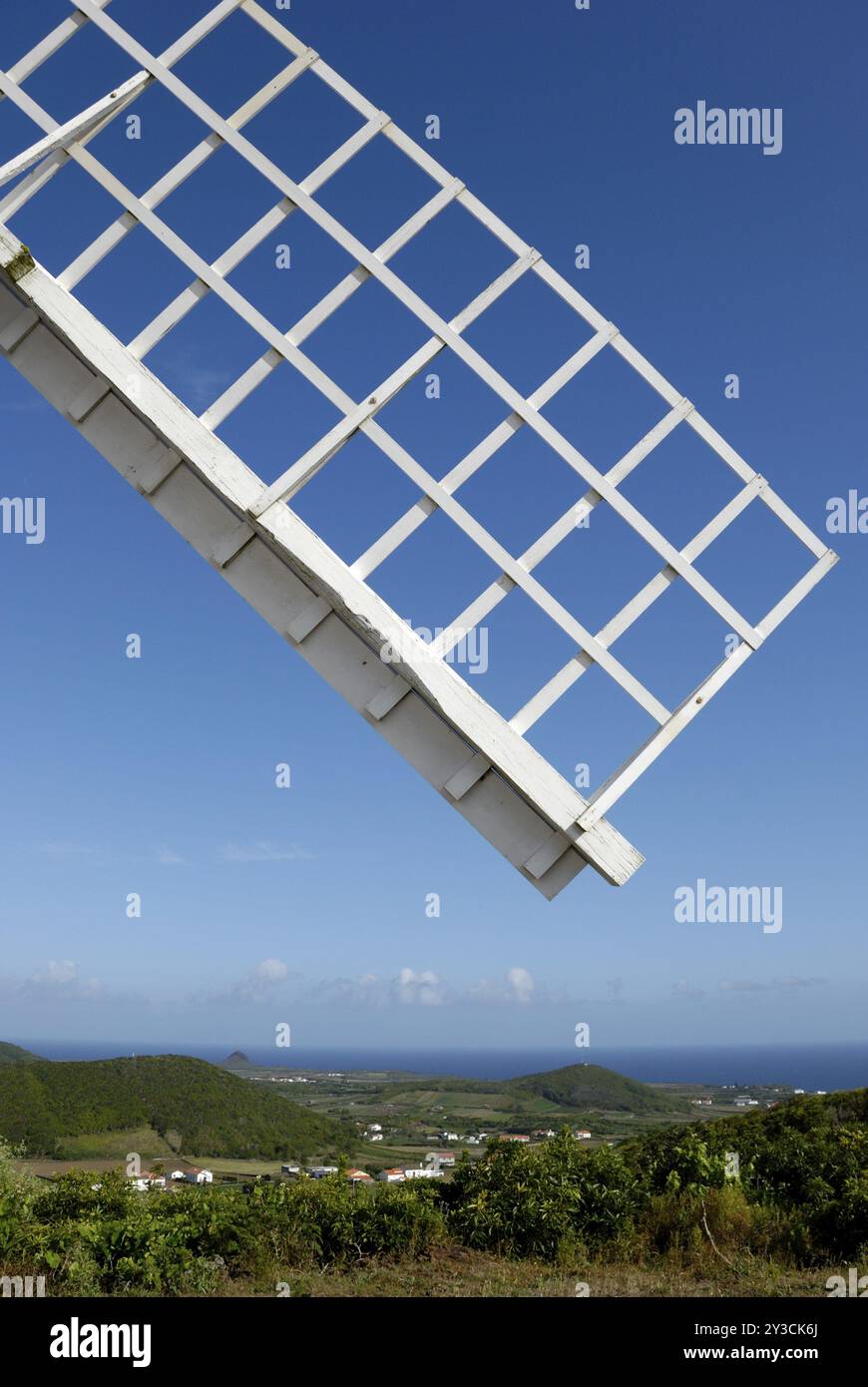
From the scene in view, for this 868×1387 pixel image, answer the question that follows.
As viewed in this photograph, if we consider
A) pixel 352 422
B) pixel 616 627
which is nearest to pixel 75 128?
pixel 352 422

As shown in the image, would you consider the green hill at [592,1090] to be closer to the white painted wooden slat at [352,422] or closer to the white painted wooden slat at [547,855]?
the white painted wooden slat at [547,855]

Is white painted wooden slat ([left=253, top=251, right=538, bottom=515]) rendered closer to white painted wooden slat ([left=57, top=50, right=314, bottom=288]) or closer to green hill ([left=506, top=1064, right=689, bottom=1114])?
white painted wooden slat ([left=57, top=50, right=314, bottom=288])

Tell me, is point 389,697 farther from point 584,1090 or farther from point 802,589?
point 584,1090

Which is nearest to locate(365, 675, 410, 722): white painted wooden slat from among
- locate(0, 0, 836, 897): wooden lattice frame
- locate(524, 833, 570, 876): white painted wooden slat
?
locate(0, 0, 836, 897): wooden lattice frame

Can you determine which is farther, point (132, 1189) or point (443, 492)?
point (132, 1189)
